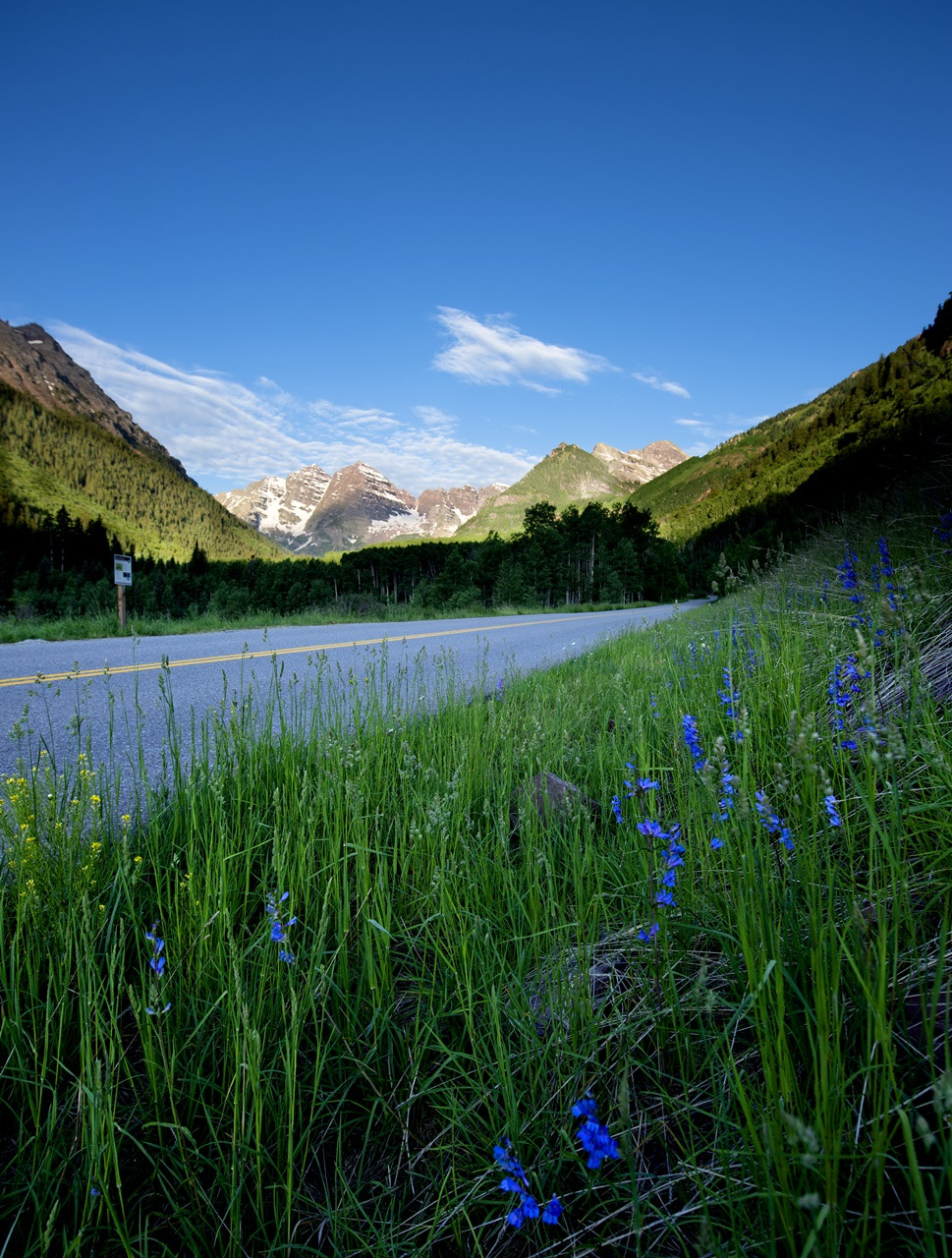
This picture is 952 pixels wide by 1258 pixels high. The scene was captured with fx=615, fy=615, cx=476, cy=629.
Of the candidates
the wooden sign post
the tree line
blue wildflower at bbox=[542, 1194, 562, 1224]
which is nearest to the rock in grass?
blue wildflower at bbox=[542, 1194, 562, 1224]

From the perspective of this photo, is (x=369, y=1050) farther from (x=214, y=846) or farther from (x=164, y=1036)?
(x=214, y=846)

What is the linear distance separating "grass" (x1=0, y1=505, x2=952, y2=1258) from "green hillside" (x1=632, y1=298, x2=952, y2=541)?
4.45 metres

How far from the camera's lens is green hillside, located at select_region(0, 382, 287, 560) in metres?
142

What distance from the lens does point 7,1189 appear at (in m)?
1.15


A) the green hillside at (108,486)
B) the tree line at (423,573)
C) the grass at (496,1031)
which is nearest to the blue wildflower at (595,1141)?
the grass at (496,1031)

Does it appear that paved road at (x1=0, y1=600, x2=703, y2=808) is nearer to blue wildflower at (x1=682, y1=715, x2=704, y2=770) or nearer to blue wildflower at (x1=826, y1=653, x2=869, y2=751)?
blue wildflower at (x1=682, y1=715, x2=704, y2=770)

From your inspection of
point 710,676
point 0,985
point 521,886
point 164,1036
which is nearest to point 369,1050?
point 164,1036

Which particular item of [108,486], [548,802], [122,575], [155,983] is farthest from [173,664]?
[108,486]

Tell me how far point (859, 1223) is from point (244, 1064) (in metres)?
1.00

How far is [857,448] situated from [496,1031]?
68.7 feet

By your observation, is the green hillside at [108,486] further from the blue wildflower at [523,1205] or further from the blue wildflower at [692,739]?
the blue wildflower at [523,1205]

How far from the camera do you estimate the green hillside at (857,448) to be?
25.4ft

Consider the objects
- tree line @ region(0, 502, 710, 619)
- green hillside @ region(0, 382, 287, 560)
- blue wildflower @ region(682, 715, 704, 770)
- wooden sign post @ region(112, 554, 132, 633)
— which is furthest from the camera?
green hillside @ region(0, 382, 287, 560)

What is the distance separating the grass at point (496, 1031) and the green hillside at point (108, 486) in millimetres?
153500
